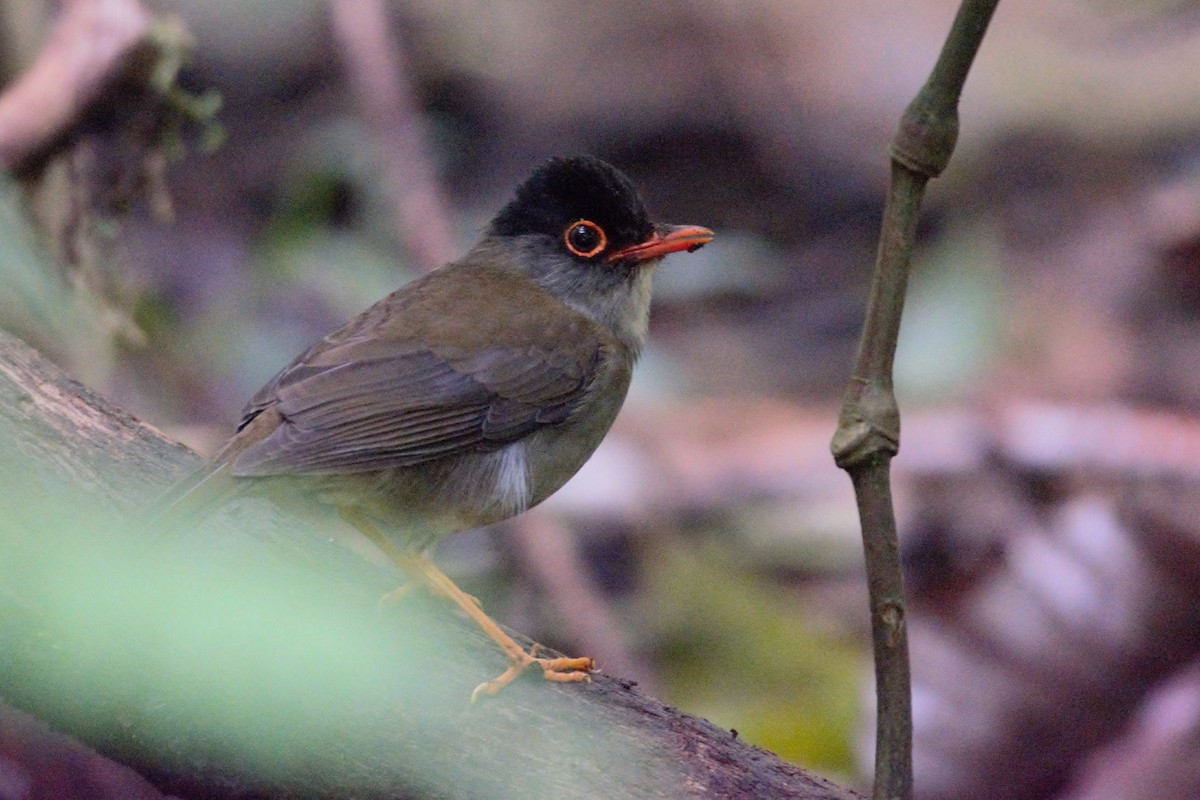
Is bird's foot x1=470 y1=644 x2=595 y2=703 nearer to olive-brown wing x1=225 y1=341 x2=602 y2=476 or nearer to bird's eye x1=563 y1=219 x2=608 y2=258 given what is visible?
olive-brown wing x1=225 y1=341 x2=602 y2=476

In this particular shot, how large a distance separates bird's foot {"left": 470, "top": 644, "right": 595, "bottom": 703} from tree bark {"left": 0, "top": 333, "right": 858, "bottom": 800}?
0.07 feet

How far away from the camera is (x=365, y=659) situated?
2.68 m

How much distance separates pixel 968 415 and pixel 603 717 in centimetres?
357

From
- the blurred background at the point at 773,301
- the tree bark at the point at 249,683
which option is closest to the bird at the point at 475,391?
the tree bark at the point at 249,683

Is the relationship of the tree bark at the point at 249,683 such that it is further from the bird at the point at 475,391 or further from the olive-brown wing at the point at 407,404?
the olive-brown wing at the point at 407,404

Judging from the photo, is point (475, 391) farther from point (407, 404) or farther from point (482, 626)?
point (482, 626)

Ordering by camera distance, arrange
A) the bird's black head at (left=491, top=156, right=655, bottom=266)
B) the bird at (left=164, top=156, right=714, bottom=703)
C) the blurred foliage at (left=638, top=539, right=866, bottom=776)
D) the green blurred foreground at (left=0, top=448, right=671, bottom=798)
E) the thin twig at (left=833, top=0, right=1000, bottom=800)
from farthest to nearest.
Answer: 1. the blurred foliage at (left=638, top=539, right=866, bottom=776)
2. the bird's black head at (left=491, top=156, right=655, bottom=266)
3. the bird at (left=164, top=156, right=714, bottom=703)
4. the green blurred foreground at (left=0, top=448, right=671, bottom=798)
5. the thin twig at (left=833, top=0, right=1000, bottom=800)

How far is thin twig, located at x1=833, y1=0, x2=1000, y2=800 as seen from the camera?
227cm

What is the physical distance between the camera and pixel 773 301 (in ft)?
24.3

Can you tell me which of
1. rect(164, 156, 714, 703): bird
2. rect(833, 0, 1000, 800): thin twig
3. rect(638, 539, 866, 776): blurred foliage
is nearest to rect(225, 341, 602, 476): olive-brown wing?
rect(164, 156, 714, 703): bird

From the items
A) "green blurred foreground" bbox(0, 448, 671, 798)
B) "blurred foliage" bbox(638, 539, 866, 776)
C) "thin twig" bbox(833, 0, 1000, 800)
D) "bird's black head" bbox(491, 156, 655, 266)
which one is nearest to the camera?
"thin twig" bbox(833, 0, 1000, 800)

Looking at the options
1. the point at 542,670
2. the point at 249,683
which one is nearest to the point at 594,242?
the point at 542,670

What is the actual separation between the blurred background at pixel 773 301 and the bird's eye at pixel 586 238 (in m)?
1.45

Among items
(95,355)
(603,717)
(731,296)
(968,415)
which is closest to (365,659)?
(603,717)
